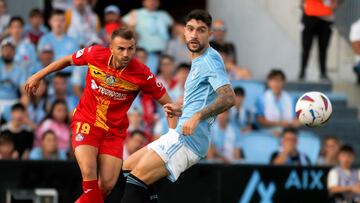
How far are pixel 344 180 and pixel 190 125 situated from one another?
18.8 feet

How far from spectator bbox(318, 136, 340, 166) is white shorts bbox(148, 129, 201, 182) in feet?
18.7

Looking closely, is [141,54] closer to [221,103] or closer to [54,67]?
[54,67]

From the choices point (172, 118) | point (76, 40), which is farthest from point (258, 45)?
point (172, 118)

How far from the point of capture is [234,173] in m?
15.5

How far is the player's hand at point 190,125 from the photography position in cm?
1028

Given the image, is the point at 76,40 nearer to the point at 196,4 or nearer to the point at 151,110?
the point at 151,110

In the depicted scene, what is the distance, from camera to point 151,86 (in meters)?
11.8

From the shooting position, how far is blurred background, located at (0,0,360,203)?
1538 centimetres

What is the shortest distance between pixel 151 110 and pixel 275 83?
1.97 metres

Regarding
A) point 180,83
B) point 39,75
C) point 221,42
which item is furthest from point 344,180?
point 39,75

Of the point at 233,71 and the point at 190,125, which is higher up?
the point at 190,125

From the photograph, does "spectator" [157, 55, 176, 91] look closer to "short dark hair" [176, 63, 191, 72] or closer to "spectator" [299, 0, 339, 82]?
"short dark hair" [176, 63, 191, 72]

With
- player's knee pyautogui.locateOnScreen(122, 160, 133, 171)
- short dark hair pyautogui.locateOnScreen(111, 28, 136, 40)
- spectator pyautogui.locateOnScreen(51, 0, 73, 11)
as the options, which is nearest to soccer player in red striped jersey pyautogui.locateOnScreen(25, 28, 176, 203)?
short dark hair pyautogui.locateOnScreen(111, 28, 136, 40)

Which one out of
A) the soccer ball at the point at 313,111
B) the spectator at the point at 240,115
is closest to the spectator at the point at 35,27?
the spectator at the point at 240,115
